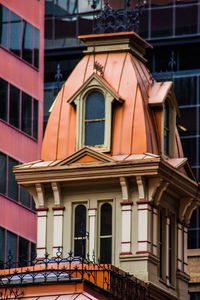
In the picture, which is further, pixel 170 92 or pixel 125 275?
pixel 170 92

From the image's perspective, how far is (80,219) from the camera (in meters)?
57.7

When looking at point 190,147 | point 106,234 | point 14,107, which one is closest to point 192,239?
point 190,147

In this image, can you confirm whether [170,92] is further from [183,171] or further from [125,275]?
[125,275]

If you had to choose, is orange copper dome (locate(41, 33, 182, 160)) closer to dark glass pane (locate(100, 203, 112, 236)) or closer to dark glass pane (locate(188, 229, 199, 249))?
dark glass pane (locate(100, 203, 112, 236))

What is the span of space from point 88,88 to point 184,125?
4091 centimetres

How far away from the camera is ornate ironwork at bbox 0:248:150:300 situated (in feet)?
166

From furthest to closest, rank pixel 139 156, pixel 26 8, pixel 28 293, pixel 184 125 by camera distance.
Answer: pixel 184 125 → pixel 26 8 → pixel 139 156 → pixel 28 293

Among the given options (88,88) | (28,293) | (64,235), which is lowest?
(28,293)

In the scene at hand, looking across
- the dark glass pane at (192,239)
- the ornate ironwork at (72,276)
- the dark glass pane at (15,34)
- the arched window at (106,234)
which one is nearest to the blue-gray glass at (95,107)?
the arched window at (106,234)

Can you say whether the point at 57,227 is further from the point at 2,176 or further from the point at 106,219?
the point at 2,176

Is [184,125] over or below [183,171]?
over

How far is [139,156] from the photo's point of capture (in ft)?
185

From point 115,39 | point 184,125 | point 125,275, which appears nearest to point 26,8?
point 184,125

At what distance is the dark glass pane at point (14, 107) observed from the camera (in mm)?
80875
